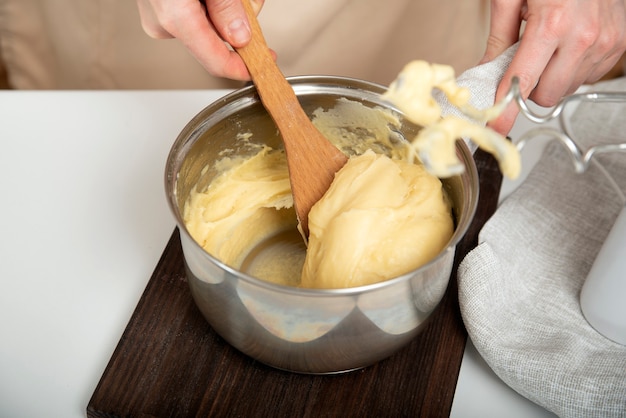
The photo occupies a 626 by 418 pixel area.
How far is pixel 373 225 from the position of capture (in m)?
0.68

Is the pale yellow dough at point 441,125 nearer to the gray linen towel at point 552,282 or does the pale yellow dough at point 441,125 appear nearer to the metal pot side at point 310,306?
the metal pot side at point 310,306

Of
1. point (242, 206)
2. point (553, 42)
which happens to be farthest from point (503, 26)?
point (242, 206)

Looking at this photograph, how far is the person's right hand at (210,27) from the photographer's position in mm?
713

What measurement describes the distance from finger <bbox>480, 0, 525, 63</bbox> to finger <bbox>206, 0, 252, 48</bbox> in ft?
0.99

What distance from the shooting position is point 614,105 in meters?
0.95

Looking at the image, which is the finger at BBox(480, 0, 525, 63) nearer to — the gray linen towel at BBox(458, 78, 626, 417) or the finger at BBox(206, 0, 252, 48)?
the gray linen towel at BBox(458, 78, 626, 417)

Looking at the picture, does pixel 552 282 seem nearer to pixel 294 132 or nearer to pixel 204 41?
pixel 294 132

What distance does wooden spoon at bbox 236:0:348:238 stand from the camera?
745 mm

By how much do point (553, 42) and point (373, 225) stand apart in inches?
12.0

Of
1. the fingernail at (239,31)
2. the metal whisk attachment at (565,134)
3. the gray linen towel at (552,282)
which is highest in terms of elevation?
the metal whisk attachment at (565,134)

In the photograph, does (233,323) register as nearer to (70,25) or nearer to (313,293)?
(313,293)

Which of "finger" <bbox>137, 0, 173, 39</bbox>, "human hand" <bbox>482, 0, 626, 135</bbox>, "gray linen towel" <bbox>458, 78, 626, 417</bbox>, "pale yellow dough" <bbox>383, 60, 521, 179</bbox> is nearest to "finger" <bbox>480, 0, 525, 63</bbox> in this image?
"human hand" <bbox>482, 0, 626, 135</bbox>

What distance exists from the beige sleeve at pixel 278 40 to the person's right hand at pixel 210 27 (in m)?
0.35

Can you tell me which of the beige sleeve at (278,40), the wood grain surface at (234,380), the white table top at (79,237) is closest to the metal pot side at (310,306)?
the wood grain surface at (234,380)
